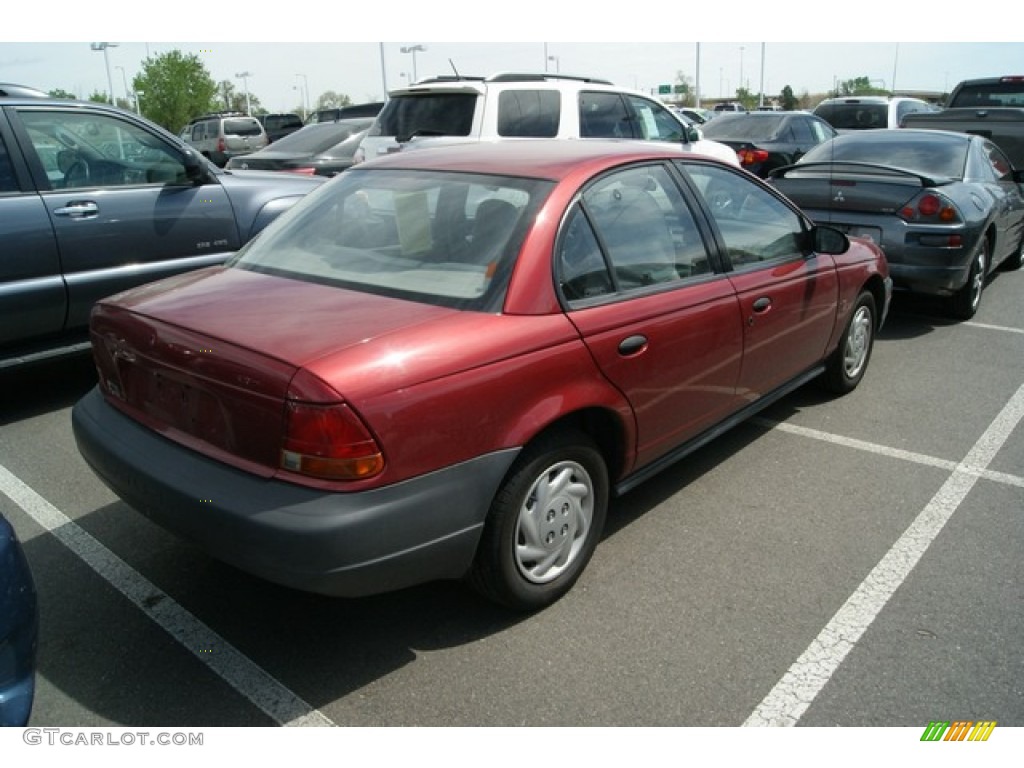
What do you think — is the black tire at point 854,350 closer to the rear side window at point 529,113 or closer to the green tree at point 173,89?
the rear side window at point 529,113

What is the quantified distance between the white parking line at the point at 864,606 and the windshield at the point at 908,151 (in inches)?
142

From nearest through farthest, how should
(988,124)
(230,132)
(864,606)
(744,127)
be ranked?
(864,606), (988,124), (744,127), (230,132)

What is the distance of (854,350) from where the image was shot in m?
5.15

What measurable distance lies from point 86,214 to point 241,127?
60.5 feet

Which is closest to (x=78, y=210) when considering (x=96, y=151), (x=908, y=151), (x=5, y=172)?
(x=5, y=172)

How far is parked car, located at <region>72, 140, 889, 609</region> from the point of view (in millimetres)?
2352

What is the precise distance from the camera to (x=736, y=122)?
13461mm

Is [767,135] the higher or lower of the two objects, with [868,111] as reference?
lower

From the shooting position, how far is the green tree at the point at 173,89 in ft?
169

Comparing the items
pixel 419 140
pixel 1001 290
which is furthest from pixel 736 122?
pixel 419 140

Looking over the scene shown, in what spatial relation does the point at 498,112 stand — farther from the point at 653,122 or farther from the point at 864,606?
the point at 864,606

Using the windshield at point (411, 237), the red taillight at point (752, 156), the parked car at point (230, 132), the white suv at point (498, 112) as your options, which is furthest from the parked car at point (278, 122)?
the windshield at point (411, 237)

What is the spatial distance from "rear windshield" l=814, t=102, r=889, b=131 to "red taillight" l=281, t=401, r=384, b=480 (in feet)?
48.5
